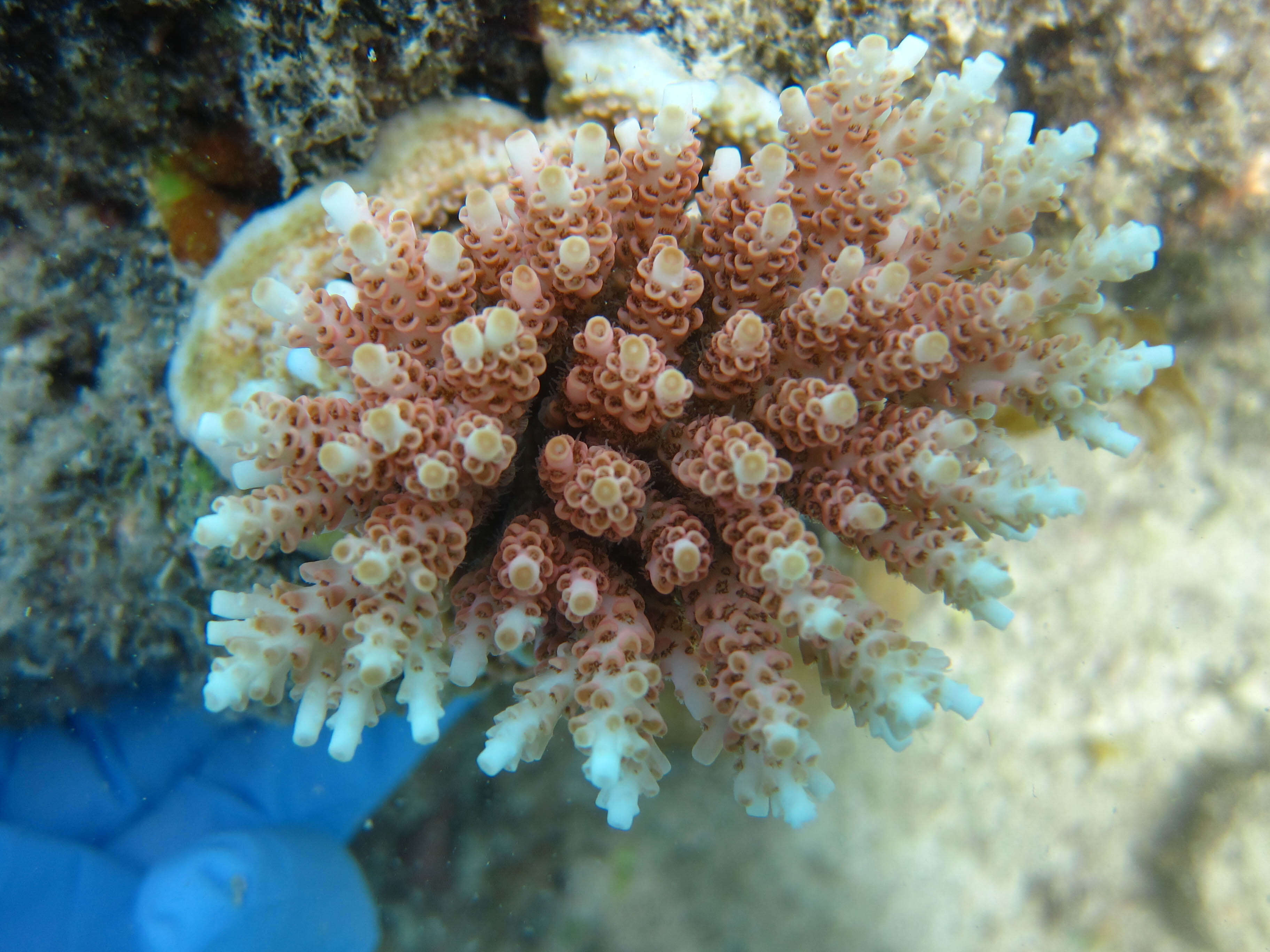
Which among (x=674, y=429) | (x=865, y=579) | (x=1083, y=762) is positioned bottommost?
(x=1083, y=762)

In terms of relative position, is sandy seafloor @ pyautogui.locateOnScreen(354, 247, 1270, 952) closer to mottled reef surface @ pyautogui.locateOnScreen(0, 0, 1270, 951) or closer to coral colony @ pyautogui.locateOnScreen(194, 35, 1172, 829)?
mottled reef surface @ pyautogui.locateOnScreen(0, 0, 1270, 951)

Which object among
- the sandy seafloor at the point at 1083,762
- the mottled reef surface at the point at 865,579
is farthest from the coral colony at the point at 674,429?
the sandy seafloor at the point at 1083,762

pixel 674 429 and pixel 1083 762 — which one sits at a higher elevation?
Answer: pixel 674 429

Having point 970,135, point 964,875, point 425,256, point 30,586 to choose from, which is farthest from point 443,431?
point 964,875

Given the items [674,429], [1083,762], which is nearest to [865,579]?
[674,429]

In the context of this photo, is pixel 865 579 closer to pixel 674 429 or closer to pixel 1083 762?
pixel 674 429

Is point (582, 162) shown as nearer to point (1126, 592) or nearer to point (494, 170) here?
point (494, 170)
